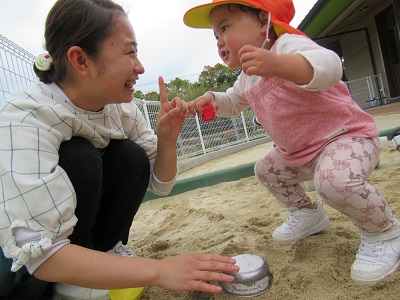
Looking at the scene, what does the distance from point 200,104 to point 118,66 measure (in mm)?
487

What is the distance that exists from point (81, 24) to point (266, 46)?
0.75 meters

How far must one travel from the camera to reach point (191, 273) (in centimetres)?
103

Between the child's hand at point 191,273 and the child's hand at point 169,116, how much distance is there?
623 millimetres

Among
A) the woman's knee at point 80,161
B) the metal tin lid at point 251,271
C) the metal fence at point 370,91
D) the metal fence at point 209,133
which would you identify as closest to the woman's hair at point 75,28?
the woman's knee at point 80,161

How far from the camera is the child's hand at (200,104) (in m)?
1.61

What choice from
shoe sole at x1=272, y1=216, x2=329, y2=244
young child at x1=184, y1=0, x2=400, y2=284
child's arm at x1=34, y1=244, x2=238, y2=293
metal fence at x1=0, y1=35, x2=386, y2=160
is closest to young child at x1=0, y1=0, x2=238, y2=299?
child's arm at x1=34, y1=244, x2=238, y2=293

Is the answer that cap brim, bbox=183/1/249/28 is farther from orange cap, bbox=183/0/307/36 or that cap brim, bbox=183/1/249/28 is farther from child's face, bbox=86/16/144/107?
child's face, bbox=86/16/144/107

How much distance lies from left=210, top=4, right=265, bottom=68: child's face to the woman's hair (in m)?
0.46

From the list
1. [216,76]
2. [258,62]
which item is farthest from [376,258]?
[216,76]

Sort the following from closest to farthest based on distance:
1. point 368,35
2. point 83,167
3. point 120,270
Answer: point 120,270, point 83,167, point 368,35

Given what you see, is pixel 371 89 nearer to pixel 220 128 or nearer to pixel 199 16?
pixel 220 128

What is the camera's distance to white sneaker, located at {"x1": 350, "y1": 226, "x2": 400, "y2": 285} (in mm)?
1151

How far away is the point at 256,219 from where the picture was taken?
193 cm

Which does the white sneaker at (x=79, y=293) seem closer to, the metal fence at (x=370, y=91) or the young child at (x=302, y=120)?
the young child at (x=302, y=120)
